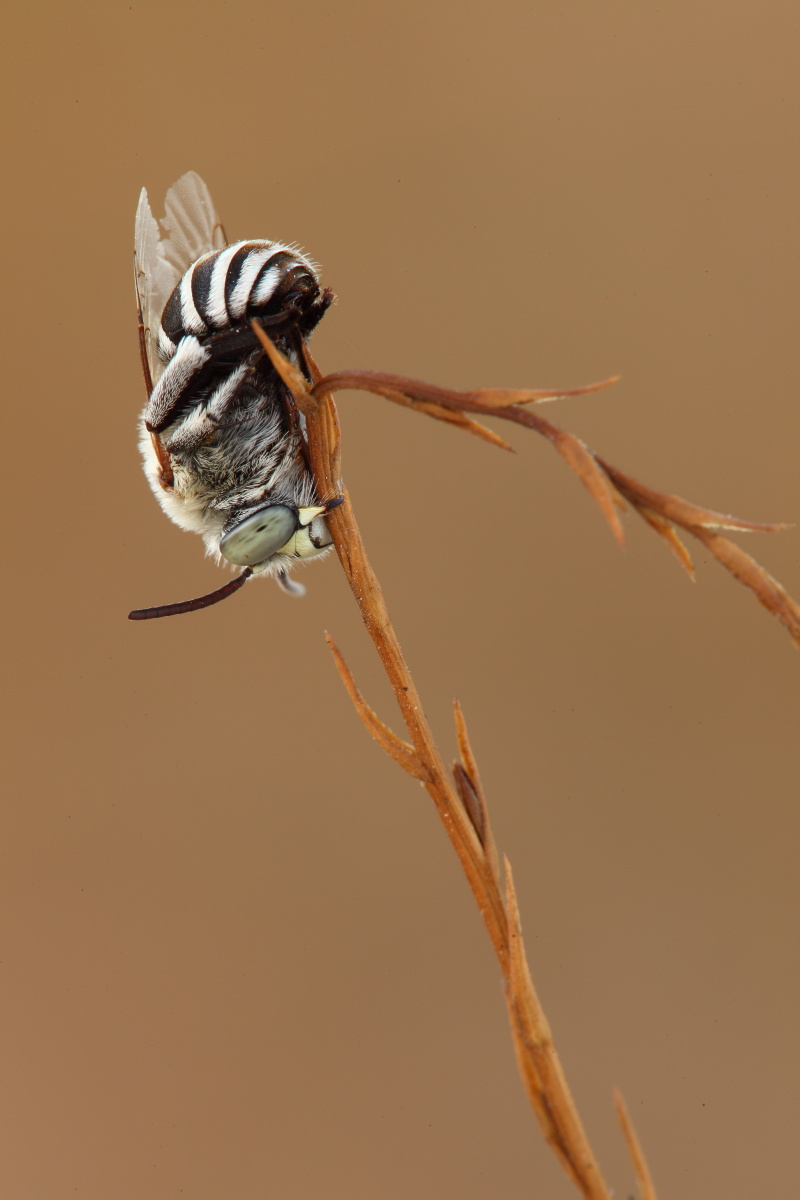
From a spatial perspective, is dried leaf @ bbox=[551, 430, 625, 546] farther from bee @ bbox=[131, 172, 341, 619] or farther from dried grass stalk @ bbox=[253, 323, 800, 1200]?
bee @ bbox=[131, 172, 341, 619]

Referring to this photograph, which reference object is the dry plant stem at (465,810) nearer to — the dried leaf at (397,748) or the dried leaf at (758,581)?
the dried leaf at (397,748)

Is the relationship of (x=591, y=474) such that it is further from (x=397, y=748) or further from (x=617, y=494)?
(x=397, y=748)

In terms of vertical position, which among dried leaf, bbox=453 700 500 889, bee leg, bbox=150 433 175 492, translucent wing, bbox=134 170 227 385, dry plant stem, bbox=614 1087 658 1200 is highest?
translucent wing, bbox=134 170 227 385

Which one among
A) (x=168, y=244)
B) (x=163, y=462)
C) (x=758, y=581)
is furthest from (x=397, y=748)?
(x=168, y=244)

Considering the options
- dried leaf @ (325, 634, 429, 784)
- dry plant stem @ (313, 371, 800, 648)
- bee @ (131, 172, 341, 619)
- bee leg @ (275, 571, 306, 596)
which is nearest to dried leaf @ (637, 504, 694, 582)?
Answer: dry plant stem @ (313, 371, 800, 648)

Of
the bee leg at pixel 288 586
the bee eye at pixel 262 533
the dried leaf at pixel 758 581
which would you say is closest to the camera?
the dried leaf at pixel 758 581

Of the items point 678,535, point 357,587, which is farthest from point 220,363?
point 678,535

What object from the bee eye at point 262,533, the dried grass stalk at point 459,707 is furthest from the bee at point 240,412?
the dried grass stalk at point 459,707
